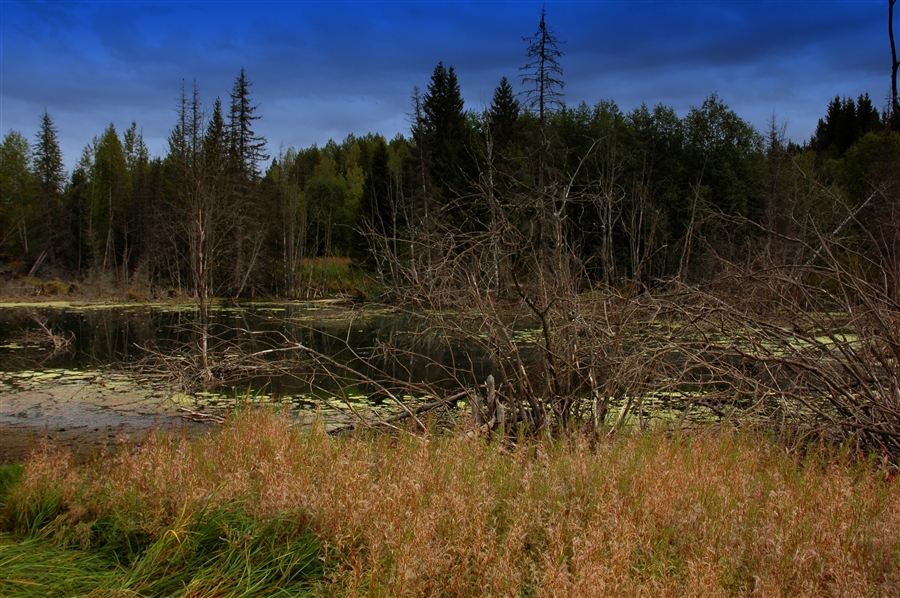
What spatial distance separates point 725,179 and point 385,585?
34.7 meters

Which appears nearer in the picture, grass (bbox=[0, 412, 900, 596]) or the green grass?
grass (bbox=[0, 412, 900, 596])

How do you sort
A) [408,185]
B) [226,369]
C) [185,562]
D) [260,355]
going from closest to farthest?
[185,562] < [226,369] < [260,355] < [408,185]

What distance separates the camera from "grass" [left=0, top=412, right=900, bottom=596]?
262 centimetres

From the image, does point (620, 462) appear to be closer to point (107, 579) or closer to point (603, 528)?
point (603, 528)

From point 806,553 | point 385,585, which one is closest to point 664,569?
point 806,553

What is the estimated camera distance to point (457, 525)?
307 centimetres

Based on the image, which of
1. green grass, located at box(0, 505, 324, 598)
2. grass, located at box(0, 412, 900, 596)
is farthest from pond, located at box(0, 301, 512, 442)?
green grass, located at box(0, 505, 324, 598)

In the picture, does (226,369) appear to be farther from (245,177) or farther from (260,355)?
(245,177)

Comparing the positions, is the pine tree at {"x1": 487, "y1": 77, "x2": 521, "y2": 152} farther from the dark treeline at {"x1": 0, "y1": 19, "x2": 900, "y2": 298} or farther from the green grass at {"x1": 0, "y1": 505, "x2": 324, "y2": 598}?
the green grass at {"x1": 0, "y1": 505, "x2": 324, "y2": 598}

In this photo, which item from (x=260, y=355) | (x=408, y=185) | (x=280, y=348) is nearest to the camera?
(x=280, y=348)


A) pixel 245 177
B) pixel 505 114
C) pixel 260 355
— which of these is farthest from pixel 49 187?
pixel 260 355

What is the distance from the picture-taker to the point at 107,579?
9.59 ft

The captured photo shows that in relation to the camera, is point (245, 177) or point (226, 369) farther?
point (245, 177)

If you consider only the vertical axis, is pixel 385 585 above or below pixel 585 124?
below
